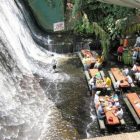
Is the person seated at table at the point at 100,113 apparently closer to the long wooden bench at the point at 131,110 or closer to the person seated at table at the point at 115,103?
the person seated at table at the point at 115,103

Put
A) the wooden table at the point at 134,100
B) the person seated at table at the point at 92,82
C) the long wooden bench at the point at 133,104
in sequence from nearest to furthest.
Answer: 1. the long wooden bench at the point at 133,104
2. the wooden table at the point at 134,100
3. the person seated at table at the point at 92,82

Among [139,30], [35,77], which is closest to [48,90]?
[35,77]

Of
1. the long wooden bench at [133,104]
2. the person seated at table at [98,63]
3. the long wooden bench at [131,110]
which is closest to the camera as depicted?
the long wooden bench at [131,110]

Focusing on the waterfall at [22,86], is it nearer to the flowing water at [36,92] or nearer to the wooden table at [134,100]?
the flowing water at [36,92]

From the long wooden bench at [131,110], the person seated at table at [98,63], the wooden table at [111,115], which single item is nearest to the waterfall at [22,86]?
the wooden table at [111,115]

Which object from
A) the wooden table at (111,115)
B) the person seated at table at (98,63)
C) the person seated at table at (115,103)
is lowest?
the person seated at table at (98,63)

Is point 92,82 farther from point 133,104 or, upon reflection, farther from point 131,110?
point 131,110

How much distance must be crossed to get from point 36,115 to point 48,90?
2.71m

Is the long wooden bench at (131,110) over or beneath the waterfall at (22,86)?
beneath

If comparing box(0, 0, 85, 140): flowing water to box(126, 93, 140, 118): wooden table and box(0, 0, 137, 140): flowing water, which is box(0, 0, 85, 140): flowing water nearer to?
box(0, 0, 137, 140): flowing water

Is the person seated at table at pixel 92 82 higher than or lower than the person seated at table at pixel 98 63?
higher

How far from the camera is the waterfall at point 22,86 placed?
1255cm

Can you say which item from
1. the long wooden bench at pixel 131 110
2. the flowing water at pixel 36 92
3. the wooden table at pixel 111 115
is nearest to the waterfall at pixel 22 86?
the flowing water at pixel 36 92

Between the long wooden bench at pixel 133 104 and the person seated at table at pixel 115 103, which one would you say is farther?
the person seated at table at pixel 115 103
